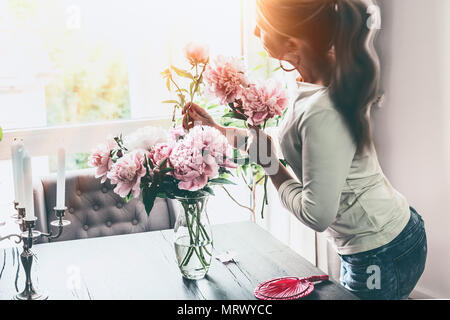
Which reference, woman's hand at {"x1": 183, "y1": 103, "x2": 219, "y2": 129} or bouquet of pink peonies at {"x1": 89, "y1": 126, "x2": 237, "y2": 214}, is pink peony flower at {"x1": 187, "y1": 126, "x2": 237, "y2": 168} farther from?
woman's hand at {"x1": 183, "y1": 103, "x2": 219, "y2": 129}

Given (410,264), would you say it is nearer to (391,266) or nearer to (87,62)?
(391,266)

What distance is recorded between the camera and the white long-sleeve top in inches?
55.0

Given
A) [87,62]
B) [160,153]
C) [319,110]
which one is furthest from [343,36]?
[87,62]

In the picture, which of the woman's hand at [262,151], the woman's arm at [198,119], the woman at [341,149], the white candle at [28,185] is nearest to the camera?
the white candle at [28,185]

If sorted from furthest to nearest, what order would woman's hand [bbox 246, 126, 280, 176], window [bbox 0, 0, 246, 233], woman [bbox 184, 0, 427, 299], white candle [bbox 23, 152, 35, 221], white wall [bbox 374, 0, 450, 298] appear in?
1. window [bbox 0, 0, 246, 233]
2. white wall [bbox 374, 0, 450, 298]
3. woman's hand [bbox 246, 126, 280, 176]
4. woman [bbox 184, 0, 427, 299]
5. white candle [bbox 23, 152, 35, 221]

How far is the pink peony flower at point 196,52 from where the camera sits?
1422 millimetres

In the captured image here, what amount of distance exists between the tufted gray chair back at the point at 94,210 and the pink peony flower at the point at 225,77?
3.17 feet

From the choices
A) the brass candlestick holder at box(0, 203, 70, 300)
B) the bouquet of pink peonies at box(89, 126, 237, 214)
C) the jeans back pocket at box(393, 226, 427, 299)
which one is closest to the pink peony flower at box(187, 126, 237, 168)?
the bouquet of pink peonies at box(89, 126, 237, 214)

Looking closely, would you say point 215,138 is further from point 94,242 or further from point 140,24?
point 140,24

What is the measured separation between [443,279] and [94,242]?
4.57ft

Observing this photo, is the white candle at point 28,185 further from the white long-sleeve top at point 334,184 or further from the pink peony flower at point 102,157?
the white long-sleeve top at point 334,184

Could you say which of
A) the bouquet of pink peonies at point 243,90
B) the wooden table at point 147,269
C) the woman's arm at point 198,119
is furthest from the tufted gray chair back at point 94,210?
the bouquet of pink peonies at point 243,90

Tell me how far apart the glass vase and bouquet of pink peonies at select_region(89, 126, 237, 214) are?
4cm

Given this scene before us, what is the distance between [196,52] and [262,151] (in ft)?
1.01
